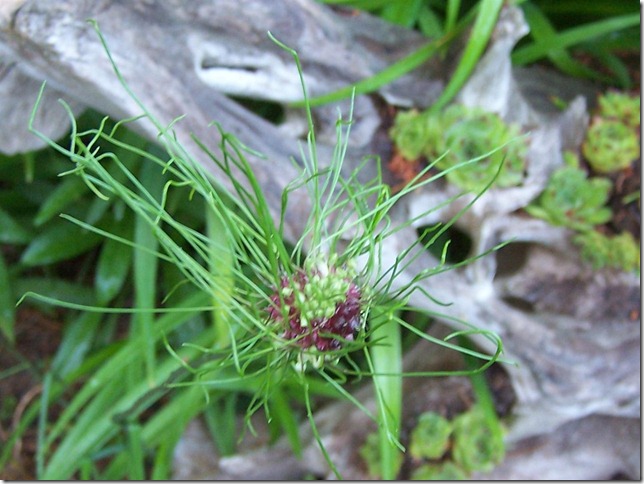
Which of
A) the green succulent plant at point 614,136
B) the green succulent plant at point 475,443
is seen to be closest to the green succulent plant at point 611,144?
the green succulent plant at point 614,136

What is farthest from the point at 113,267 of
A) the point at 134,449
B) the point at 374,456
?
the point at 374,456

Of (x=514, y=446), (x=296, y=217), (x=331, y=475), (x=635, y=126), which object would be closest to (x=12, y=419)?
(x=331, y=475)

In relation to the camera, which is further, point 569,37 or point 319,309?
point 569,37

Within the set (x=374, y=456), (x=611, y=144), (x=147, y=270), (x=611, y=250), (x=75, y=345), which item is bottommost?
(x=75, y=345)

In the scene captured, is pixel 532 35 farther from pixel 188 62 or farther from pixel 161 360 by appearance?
pixel 161 360

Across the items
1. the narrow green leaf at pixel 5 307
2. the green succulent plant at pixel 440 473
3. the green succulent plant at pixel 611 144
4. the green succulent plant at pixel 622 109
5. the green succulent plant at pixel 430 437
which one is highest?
the green succulent plant at pixel 622 109

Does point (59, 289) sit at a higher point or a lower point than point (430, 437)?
lower

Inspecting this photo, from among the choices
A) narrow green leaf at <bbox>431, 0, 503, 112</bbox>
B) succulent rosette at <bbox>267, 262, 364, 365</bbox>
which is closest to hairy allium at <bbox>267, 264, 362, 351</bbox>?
succulent rosette at <bbox>267, 262, 364, 365</bbox>

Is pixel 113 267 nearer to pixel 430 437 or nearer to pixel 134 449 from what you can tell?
pixel 134 449

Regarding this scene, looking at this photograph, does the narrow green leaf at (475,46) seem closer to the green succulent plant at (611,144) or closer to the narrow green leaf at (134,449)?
the green succulent plant at (611,144)
